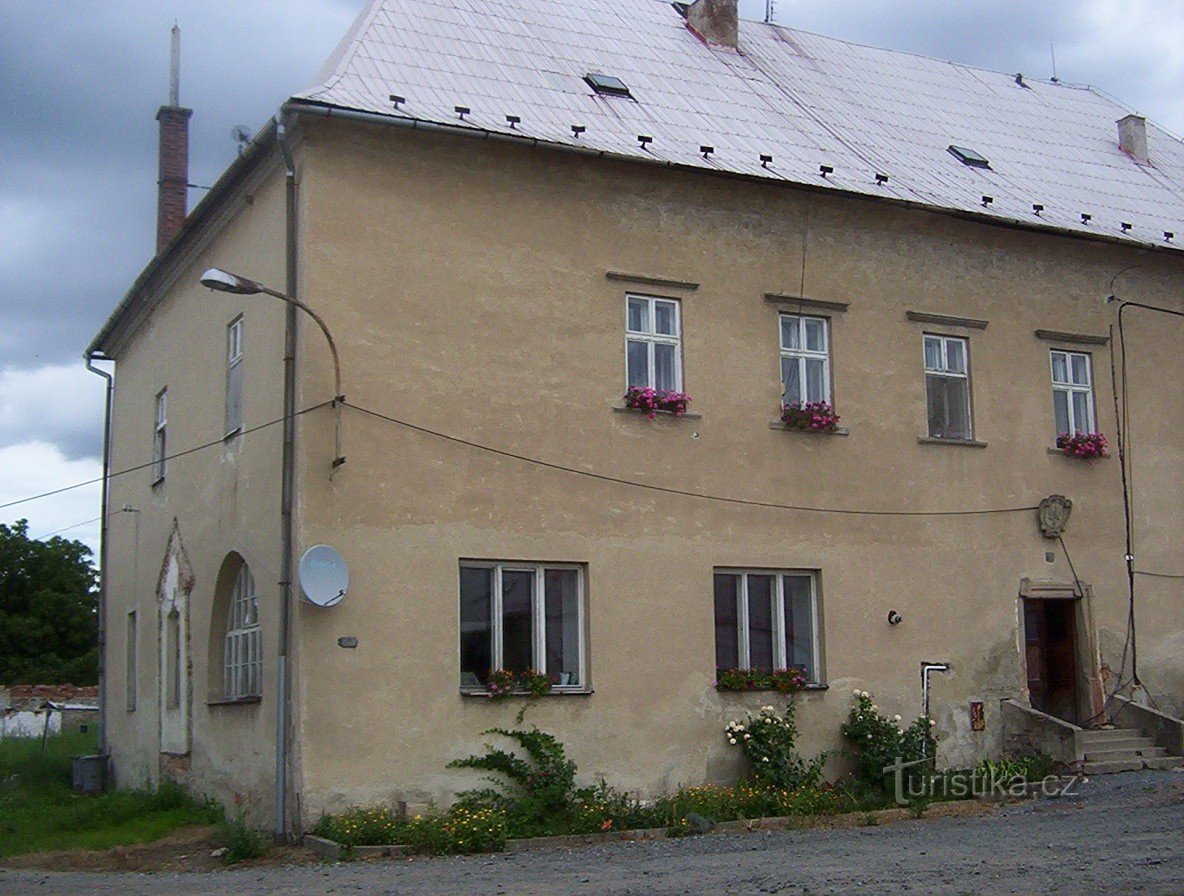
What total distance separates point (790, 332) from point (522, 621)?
5096 mm

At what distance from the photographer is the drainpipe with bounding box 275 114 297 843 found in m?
14.4

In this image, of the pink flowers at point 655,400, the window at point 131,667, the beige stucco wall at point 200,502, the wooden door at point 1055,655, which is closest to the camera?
the beige stucco wall at point 200,502

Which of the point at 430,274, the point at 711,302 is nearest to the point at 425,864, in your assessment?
→ the point at 430,274

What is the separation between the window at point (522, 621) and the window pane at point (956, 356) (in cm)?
611

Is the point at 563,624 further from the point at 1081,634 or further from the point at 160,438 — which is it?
the point at 160,438

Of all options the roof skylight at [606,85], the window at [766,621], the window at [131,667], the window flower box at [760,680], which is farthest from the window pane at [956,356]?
the window at [131,667]

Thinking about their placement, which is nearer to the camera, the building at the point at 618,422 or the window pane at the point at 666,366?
the building at the point at 618,422

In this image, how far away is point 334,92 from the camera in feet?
50.6

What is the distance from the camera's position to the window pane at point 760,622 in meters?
17.0

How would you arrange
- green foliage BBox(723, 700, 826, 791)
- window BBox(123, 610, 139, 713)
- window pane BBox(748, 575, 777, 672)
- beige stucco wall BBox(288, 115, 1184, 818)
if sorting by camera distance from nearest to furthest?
1. beige stucco wall BBox(288, 115, 1184, 818)
2. green foliage BBox(723, 700, 826, 791)
3. window pane BBox(748, 575, 777, 672)
4. window BBox(123, 610, 139, 713)

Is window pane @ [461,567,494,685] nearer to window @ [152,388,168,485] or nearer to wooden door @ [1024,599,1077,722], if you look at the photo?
window @ [152,388,168,485]

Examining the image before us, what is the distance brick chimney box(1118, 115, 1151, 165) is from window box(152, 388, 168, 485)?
1614 centimetres

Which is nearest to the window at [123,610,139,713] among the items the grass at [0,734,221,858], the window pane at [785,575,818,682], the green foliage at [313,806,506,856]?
the grass at [0,734,221,858]

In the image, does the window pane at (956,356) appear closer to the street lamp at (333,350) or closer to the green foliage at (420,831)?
the street lamp at (333,350)
